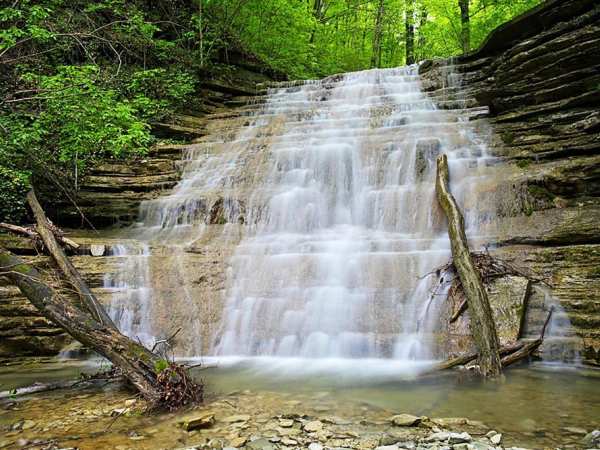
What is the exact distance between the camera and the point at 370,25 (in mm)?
23594

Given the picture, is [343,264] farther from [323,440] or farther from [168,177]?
[168,177]

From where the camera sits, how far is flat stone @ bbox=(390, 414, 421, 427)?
304cm

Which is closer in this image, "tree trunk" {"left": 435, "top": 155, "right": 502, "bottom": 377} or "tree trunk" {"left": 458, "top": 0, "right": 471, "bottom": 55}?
"tree trunk" {"left": 435, "top": 155, "right": 502, "bottom": 377}

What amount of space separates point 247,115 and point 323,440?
452 inches

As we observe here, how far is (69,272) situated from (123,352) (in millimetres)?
2271

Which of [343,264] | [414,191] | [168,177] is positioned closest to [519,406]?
[343,264]

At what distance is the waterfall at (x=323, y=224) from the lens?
5.36 metres

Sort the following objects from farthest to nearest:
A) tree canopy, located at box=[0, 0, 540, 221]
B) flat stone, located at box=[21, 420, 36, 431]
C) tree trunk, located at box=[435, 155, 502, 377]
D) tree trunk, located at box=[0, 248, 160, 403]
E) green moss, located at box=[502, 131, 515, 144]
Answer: green moss, located at box=[502, 131, 515, 144] < tree canopy, located at box=[0, 0, 540, 221] < tree trunk, located at box=[435, 155, 502, 377] < tree trunk, located at box=[0, 248, 160, 403] < flat stone, located at box=[21, 420, 36, 431]

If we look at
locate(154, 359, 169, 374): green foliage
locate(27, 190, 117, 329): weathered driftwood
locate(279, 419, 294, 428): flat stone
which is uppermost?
locate(27, 190, 117, 329): weathered driftwood

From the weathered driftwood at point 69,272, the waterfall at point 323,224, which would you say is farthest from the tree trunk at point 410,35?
the weathered driftwood at point 69,272

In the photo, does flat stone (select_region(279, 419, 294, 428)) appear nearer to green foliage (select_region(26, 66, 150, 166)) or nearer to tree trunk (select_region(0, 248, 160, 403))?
tree trunk (select_region(0, 248, 160, 403))

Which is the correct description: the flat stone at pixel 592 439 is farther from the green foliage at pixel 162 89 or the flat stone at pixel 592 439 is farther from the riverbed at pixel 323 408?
the green foliage at pixel 162 89

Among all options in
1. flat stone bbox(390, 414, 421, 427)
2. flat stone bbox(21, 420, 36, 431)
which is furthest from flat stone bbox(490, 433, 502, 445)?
flat stone bbox(21, 420, 36, 431)

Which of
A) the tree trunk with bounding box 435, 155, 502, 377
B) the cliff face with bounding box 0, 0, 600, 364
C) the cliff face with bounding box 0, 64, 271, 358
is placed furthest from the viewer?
the cliff face with bounding box 0, 64, 271, 358
